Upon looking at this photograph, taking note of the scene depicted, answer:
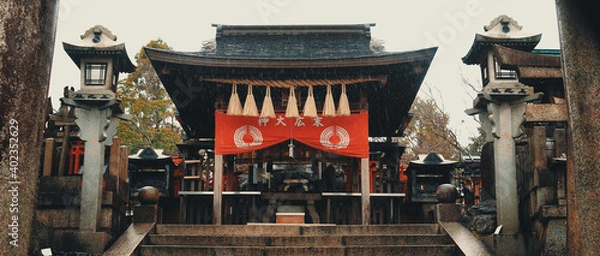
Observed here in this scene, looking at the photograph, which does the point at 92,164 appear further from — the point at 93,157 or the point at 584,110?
the point at 584,110

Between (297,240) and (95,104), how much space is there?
4.39 m

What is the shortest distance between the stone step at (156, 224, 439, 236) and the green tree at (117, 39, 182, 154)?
56.9 ft

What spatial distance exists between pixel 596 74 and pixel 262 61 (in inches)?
357

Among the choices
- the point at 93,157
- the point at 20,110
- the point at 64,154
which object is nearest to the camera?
the point at 20,110

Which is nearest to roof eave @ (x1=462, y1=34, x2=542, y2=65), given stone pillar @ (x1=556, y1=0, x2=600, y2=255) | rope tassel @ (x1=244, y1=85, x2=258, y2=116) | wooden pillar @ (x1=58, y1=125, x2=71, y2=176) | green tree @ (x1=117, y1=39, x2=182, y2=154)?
rope tassel @ (x1=244, y1=85, x2=258, y2=116)

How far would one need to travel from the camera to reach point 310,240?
33.8ft

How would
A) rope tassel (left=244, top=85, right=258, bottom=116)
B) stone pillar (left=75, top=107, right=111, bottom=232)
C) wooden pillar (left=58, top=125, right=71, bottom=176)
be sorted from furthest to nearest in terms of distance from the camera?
rope tassel (left=244, top=85, right=258, bottom=116) → wooden pillar (left=58, top=125, right=71, bottom=176) → stone pillar (left=75, top=107, right=111, bottom=232)

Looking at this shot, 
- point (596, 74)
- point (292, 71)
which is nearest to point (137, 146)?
point (292, 71)

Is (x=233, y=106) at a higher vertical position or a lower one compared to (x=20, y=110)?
higher

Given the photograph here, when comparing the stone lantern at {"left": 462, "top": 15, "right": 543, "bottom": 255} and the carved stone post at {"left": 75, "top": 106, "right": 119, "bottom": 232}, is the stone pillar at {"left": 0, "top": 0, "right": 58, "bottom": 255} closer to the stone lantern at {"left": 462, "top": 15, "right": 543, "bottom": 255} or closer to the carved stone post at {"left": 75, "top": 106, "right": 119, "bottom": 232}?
the carved stone post at {"left": 75, "top": 106, "right": 119, "bottom": 232}

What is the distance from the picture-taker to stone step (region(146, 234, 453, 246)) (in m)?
10.2

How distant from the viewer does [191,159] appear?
18875 mm

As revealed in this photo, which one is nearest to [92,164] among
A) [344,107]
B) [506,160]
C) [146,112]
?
[344,107]

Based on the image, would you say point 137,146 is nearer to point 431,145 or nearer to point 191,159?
point 191,159
